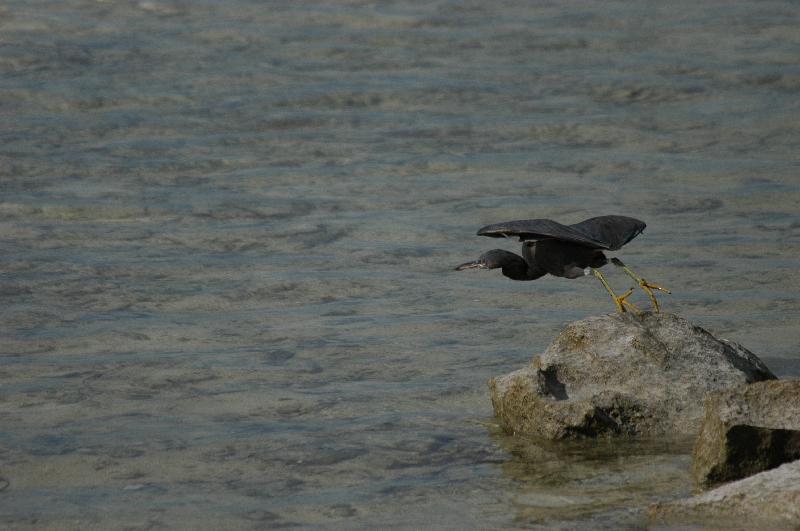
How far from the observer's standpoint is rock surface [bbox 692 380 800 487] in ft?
15.9

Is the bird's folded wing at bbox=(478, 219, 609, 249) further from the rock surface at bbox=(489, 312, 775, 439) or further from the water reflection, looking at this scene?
the water reflection

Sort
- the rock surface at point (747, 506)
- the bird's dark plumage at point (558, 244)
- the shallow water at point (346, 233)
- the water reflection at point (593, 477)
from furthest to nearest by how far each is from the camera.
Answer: the bird's dark plumage at point (558, 244), the shallow water at point (346, 233), the water reflection at point (593, 477), the rock surface at point (747, 506)

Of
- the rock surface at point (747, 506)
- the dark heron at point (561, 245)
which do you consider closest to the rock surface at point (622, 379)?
the dark heron at point (561, 245)

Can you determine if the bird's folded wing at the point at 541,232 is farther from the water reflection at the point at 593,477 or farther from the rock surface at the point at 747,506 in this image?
the rock surface at the point at 747,506

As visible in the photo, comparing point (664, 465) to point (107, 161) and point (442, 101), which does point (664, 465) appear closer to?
point (107, 161)

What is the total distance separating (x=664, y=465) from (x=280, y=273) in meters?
4.06

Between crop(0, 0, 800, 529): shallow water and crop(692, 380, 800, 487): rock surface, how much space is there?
8.1 inches

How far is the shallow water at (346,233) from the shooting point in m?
5.35

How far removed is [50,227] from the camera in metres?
9.62

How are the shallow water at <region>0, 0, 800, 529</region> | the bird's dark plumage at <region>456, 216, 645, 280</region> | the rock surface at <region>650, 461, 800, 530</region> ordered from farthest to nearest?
the bird's dark plumage at <region>456, 216, 645, 280</region>
the shallow water at <region>0, 0, 800, 529</region>
the rock surface at <region>650, 461, 800, 530</region>

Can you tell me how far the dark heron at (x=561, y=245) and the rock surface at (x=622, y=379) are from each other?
0.65ft

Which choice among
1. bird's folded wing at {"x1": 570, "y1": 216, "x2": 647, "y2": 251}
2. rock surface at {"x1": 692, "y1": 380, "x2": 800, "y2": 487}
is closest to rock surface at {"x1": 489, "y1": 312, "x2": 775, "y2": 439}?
bird's folded wing at {"x1": 570, "y1": 216, "x2": 647, "y2": 251}

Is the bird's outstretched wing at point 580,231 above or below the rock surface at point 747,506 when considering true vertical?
above

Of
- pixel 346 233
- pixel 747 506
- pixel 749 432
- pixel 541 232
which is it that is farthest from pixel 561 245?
pixel 346 233
